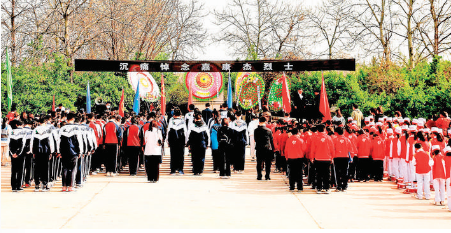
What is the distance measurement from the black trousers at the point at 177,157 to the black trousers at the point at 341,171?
194 inches

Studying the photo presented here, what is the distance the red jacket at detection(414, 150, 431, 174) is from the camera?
1227 cm

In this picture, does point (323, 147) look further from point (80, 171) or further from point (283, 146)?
point (80, 171)

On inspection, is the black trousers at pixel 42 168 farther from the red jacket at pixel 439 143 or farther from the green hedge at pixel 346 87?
the green hedge at pixel 346 87

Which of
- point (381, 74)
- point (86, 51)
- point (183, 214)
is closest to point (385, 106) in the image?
point (381, 74)

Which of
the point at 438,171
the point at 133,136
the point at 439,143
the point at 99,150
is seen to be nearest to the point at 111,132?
the point at 133,136

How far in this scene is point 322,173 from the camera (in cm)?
1349

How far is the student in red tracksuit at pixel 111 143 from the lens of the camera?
653 inches

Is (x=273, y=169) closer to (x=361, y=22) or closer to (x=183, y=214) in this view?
(x=183, y=214)

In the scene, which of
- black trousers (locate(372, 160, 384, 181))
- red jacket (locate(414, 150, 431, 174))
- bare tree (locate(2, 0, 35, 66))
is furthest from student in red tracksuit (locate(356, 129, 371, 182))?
bare tree (locate(2, 0, 35, 66))

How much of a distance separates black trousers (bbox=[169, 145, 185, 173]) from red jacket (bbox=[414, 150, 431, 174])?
701 cm

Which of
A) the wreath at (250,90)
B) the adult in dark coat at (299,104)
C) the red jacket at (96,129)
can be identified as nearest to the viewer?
the red jacket at (96,129)

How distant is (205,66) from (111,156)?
24.3ft

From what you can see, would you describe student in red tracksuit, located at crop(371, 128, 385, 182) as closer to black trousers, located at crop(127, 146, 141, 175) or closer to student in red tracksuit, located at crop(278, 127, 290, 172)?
student in red tracksuit, located at crop(278, 127, 290, 172)

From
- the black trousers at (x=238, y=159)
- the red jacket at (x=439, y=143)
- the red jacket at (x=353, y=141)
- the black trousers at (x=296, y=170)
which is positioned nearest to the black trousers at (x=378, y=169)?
the red jacket at (x=353, y=141)
